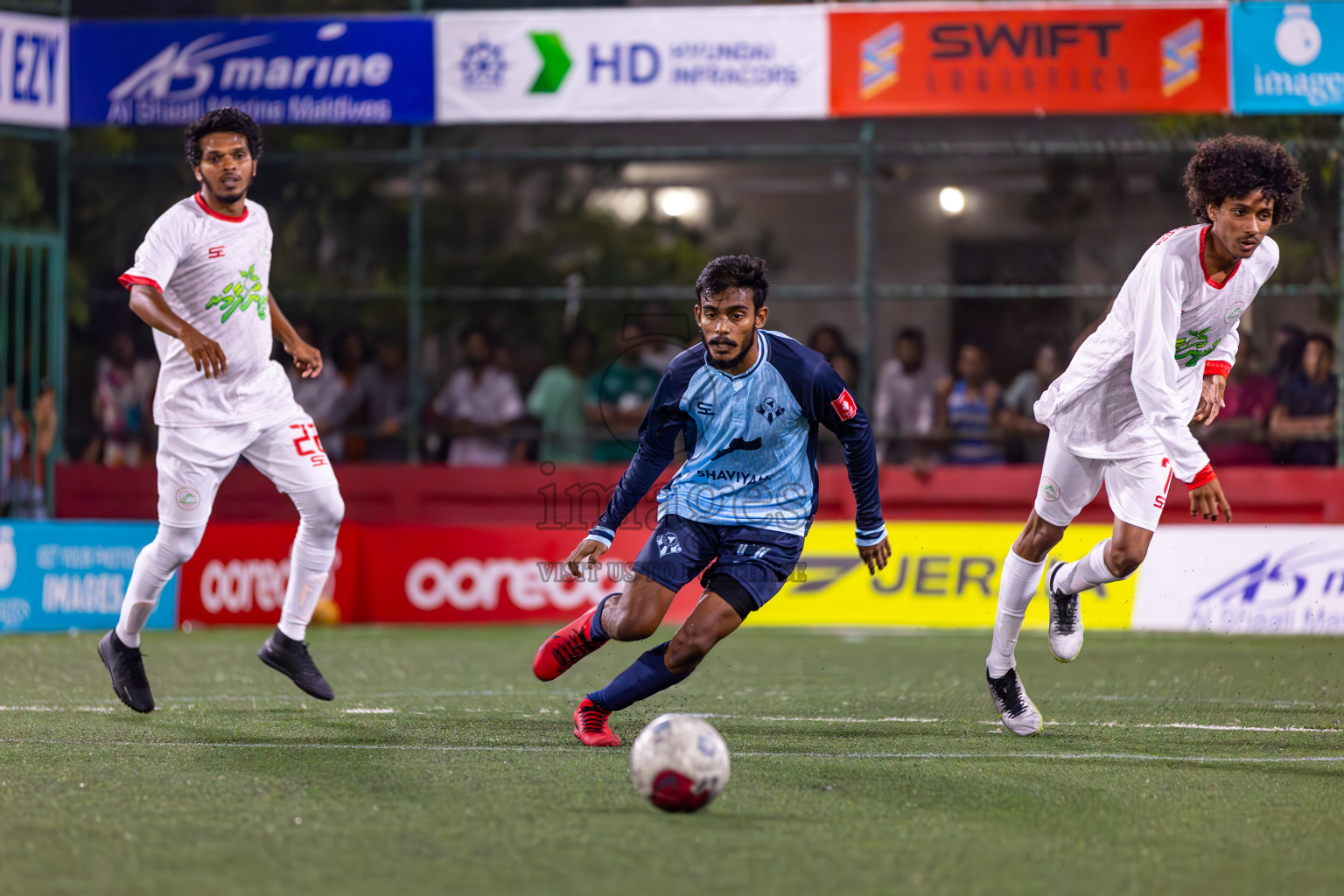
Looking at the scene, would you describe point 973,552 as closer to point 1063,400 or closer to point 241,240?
point 1063,400

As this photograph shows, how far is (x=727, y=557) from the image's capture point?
227 inches

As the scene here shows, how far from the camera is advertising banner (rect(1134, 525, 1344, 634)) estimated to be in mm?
11133

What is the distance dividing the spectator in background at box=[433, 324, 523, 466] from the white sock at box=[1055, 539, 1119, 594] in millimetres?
8224

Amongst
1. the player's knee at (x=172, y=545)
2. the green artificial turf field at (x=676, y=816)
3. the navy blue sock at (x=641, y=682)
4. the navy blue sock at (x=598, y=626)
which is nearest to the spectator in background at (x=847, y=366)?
the green artificial turf field at (x=676, y=816)

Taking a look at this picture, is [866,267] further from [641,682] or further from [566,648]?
[641,682]

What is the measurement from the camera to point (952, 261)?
705 inches

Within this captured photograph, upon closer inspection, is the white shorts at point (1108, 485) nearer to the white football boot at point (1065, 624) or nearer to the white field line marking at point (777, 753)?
the white football boot at point (1065, 624)

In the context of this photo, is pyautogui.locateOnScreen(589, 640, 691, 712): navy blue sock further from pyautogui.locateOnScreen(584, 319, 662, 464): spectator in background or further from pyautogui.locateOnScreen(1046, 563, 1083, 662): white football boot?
pyautogui.locateOnScreen(584, 319, 662, 464): spectator in background

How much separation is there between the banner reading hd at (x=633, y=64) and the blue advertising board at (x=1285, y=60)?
11.2 feet

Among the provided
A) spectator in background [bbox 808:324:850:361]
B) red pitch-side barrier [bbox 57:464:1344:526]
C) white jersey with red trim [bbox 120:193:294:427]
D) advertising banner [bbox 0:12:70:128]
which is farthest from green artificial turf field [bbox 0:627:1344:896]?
advertising banner [bbox 0:12:70:128]

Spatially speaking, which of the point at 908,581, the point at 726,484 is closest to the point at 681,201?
the point at 908,581

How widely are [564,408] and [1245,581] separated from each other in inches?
236

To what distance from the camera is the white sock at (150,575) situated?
21.9ft

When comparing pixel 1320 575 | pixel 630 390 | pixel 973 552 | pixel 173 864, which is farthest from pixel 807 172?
pixel 173 864
